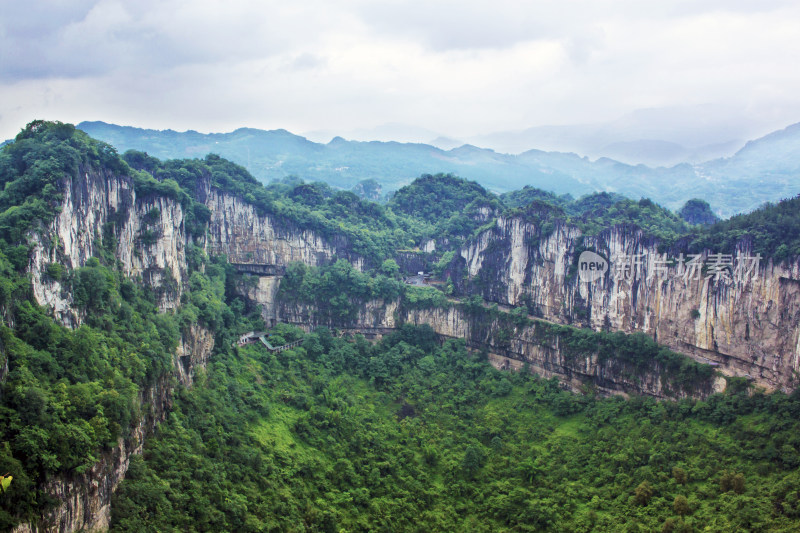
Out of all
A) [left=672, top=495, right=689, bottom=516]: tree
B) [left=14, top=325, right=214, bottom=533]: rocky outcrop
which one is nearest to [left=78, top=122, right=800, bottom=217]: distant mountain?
[left=672, top=495, right=689, bottom=516]: tree

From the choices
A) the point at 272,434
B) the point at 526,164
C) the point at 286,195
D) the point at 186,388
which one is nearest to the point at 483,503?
the point at 272,434

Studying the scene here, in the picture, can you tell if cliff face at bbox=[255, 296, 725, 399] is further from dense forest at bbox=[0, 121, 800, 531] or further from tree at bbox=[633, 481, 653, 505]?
tree at bbox=[633, 481, 653, 505]

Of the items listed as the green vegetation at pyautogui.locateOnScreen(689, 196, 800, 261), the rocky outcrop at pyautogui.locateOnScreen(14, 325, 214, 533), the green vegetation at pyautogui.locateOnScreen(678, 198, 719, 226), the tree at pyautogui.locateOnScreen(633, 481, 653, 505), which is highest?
the green vegetation at pyautogui.locateOnScreen(678, 198, 719, 226)

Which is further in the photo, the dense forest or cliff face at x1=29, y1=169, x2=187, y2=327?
cliff face at x1=29, y1=169, x2=187, y2=327

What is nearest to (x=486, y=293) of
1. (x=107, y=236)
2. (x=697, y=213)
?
(x=107, y=236)

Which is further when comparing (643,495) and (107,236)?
(107,236)

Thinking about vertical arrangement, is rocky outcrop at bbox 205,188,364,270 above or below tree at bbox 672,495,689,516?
above

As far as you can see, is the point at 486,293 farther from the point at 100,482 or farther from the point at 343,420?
the point at 100,482
